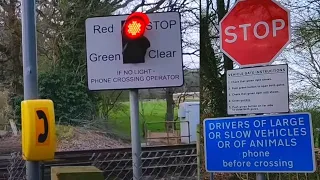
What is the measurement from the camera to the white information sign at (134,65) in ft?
12.6

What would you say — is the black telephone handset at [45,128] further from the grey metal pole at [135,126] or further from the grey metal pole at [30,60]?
the grey metal pole at [135,126]

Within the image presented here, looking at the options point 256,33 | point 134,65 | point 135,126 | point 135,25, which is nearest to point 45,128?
point 135,126

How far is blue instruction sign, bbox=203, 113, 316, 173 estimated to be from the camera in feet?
10.3

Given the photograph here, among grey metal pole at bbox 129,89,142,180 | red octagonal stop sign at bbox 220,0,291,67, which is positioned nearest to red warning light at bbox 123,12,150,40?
grey metal pole at bbox 129,89,142,180

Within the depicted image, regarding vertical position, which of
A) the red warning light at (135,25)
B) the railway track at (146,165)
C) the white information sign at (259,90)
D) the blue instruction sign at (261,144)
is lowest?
the railway track at (146,165)

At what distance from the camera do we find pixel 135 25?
3795 millimetres

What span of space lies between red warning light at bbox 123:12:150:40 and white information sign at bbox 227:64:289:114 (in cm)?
83

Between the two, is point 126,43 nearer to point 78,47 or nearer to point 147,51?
point 147,51

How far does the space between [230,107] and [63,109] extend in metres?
18.9

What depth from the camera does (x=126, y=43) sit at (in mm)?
3840

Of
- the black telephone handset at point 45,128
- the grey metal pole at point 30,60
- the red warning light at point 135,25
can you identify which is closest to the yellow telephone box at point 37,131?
the black telephone handset at point 45,128

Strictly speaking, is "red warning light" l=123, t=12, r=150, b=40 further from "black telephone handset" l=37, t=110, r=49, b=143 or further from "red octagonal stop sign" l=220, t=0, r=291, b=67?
"black telephone handset" l=37, t=110, r=49, b=143

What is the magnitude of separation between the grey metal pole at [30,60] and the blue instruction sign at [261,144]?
1.48 meters

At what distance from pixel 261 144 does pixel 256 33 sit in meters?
0.80
